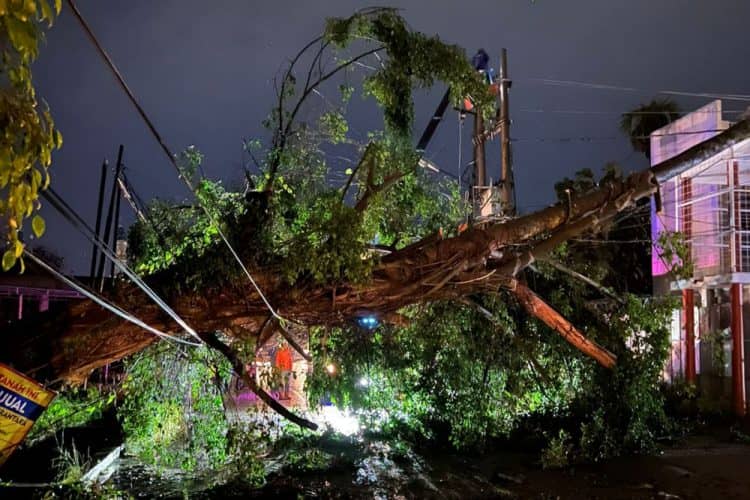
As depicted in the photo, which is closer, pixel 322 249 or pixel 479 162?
pixel 322 249

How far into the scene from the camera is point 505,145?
13406 millimetres

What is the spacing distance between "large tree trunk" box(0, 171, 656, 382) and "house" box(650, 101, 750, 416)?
6836 millimetres

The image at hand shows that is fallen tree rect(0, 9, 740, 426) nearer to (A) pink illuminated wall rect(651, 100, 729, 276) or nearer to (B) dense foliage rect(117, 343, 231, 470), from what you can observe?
(B) dense foliage rect(117, 343, 231, 470)

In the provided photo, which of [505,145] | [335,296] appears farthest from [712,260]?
[335,296]

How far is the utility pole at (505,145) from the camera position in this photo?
43.5ft

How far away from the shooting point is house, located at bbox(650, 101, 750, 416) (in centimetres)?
1362

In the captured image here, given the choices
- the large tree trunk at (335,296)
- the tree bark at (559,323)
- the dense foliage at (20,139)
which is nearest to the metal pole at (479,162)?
the tree bark at (559,323)

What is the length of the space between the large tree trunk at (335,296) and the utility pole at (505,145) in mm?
5701

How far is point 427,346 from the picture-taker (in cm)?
1033

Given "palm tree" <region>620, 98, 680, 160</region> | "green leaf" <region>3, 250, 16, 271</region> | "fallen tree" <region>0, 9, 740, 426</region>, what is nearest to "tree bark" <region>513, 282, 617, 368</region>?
"fallen tree" <region>0, 9, 740, 426</region>

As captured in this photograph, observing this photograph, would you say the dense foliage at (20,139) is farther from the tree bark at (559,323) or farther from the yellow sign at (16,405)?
the tree bark at (559,323)

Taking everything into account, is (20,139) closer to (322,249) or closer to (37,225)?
(37,225)

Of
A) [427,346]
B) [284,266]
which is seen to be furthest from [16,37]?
[427,346]

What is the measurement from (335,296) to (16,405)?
9.51 feet
